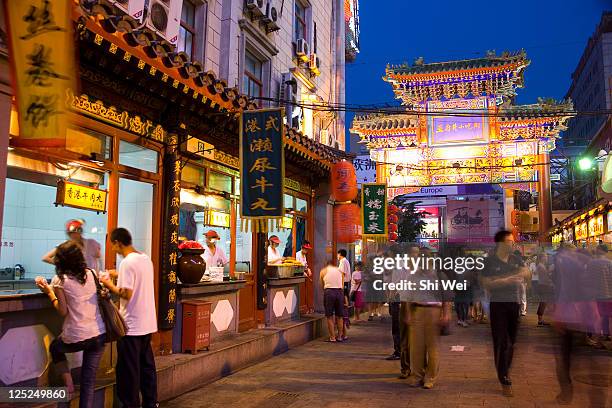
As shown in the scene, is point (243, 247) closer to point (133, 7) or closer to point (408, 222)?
point (133, 7)

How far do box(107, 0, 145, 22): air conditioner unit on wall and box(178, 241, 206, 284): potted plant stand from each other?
3870 mm

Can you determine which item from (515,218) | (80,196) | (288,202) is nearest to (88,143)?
(80,196)

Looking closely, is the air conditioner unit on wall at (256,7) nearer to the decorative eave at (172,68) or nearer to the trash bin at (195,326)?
the decorative eave at (172,68)

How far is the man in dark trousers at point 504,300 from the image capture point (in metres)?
6.96

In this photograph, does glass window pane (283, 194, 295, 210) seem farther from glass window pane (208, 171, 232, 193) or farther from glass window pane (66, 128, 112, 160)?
glass window pane (66, 128, 112, 160)

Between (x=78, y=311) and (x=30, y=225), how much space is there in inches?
83.3

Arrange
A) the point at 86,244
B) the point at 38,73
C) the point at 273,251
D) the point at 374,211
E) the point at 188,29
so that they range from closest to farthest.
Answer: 1. the point at 38,73
2. the point at 86,244
3. the point at 188,29
4. the point at 273,251
5. the point at 374,211

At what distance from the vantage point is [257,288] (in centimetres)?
1113

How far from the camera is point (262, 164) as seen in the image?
29.7 ft

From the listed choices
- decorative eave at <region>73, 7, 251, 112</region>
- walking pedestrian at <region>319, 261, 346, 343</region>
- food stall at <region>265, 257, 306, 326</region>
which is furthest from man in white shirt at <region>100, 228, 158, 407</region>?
walking pedestrian at <region>319, 261, 346, 343</region>

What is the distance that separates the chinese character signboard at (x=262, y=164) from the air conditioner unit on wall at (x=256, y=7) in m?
4.44

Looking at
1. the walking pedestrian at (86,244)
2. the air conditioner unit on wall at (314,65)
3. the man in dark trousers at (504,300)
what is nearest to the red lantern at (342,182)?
the air conditioner unit on wall at (314,65)

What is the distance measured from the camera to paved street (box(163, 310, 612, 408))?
22.2 feet

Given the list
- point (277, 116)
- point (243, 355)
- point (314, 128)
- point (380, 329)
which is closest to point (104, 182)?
point (277, 116)
